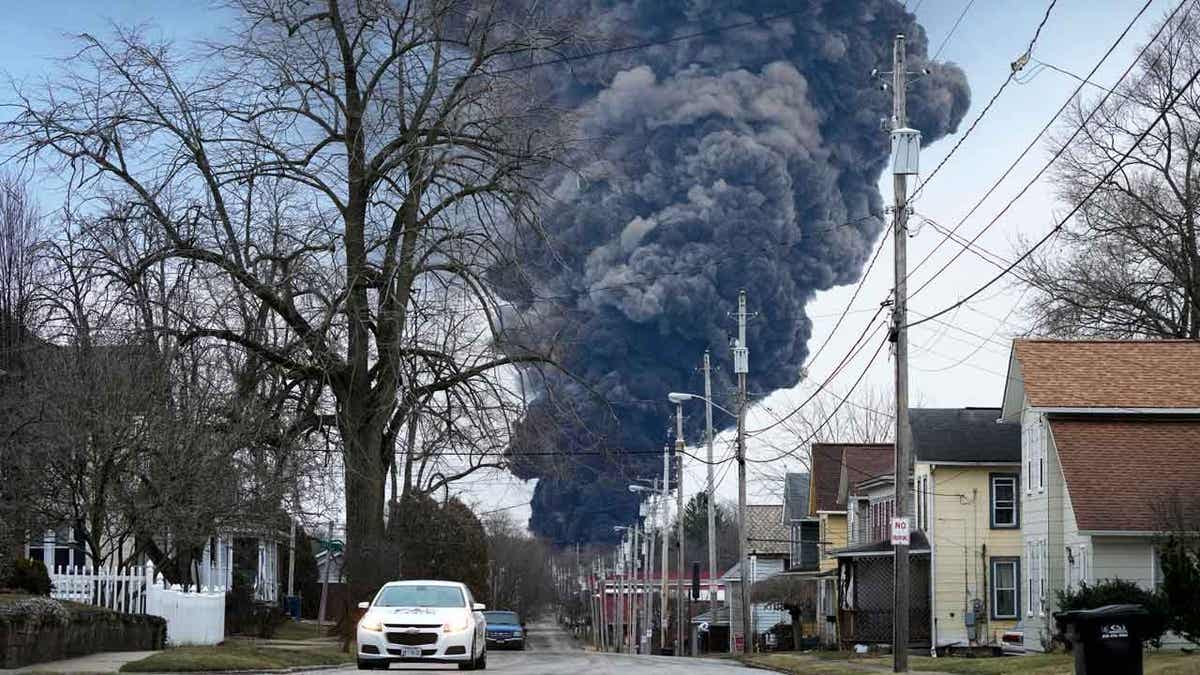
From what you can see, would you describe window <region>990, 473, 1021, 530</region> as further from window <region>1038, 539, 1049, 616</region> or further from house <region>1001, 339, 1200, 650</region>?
window <region>1038, 539, 1049, 616</region>

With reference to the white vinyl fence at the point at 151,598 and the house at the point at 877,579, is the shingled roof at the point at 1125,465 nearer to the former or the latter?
the house at the point at 877,579

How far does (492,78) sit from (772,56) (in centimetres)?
6631

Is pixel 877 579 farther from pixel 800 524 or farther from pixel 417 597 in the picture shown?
pixel 417 597

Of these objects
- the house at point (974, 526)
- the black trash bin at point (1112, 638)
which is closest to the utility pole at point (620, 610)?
the house at point (974, 526)

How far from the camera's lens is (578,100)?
330 feet

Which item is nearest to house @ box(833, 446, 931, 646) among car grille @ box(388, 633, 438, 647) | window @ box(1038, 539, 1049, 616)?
window @ box(1038, 539, 1049, 616)

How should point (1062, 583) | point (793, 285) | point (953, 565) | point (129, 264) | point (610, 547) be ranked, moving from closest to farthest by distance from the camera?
point (129, 264) < point (1062, 583) < point (953, 565) < point (793, 285) < point (610, 547)

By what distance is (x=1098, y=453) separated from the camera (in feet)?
132

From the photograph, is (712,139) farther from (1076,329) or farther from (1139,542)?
(1139,542)

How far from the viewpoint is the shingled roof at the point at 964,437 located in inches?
2066

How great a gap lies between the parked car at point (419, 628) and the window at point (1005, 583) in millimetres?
30127

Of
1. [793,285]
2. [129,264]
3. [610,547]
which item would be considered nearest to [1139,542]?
[129,264]

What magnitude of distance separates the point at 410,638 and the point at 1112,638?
10754 millimetres

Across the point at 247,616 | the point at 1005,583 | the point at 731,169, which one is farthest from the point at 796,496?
the point at 247,616
